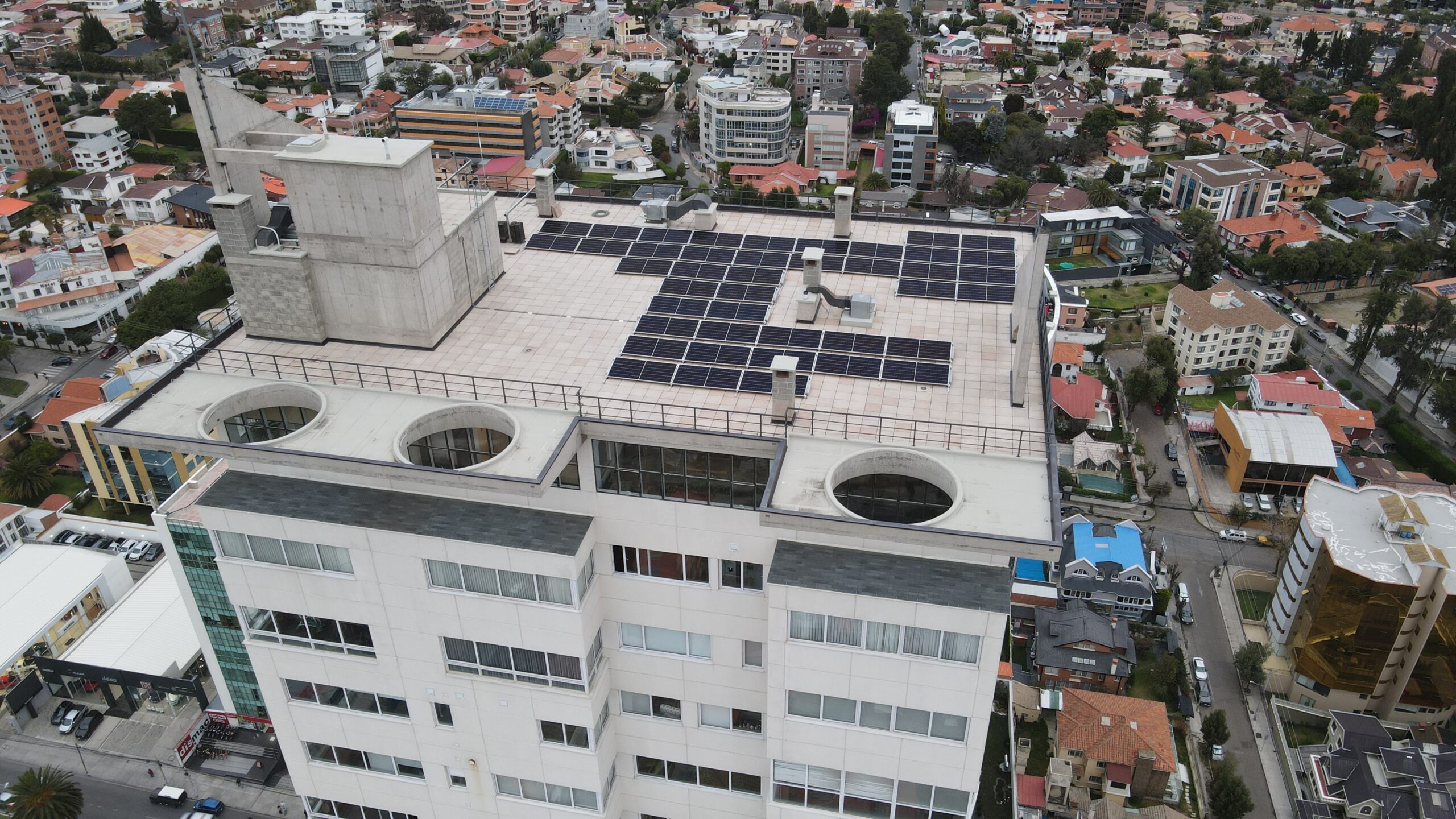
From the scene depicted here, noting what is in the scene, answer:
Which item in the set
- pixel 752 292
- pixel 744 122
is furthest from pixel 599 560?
pixel 744 122

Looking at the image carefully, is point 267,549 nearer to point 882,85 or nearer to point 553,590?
point 553,590

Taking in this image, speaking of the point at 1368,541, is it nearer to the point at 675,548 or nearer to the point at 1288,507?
the point at 1288,507

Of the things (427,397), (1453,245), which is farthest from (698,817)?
(1453,245)

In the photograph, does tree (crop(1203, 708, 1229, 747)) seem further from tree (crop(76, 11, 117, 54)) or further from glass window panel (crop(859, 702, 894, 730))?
tree (crop(76, 11, 117, 54))

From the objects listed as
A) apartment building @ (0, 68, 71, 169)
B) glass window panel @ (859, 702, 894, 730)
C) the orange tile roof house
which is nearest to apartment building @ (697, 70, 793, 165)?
apartment building @ (0, 68, 71, 169)

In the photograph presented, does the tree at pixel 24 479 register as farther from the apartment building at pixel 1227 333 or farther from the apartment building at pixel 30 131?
the apartment building at pixel 1227 333

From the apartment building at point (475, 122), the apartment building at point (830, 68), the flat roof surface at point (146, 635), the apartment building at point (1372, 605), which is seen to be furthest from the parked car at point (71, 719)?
the apartment building at point (830, 68)
